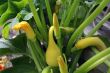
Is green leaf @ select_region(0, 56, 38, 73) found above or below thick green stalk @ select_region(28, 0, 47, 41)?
below

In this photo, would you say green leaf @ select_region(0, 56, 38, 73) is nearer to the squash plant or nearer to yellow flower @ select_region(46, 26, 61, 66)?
the squash plant

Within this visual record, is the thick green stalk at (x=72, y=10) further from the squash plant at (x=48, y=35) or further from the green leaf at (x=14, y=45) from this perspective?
the green leaf at (x=14, y=45)

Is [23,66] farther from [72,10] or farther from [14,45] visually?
[72,10]

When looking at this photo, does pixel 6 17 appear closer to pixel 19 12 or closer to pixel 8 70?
pixel 19 12

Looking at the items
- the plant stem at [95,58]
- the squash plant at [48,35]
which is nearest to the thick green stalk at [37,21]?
the squash plant at [48,35]

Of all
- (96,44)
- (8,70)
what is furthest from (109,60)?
(8,70)

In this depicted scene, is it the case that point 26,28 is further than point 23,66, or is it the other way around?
point 23,66

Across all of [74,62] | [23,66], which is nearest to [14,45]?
[23,66]

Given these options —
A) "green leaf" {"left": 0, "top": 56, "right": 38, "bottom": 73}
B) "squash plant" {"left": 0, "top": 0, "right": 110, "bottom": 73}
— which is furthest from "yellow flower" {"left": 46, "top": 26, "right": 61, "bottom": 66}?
"green leaf" {"left": 0, "top": 56, "right": 38, "bottom": 73}
